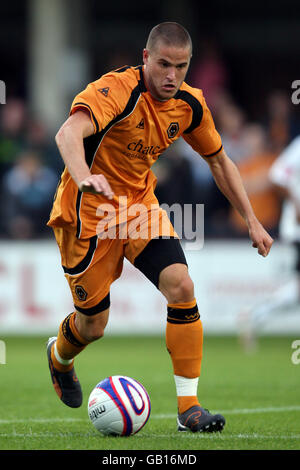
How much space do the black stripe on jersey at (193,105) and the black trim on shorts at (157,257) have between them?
2.56ft

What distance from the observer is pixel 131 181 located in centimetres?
642

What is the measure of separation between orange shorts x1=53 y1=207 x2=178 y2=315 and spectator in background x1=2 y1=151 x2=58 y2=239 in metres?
7.62

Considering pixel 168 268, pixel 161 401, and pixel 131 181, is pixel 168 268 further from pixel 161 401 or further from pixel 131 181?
pixel 161 401

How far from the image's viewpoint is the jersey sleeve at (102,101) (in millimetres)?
5781

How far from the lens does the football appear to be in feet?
19.2

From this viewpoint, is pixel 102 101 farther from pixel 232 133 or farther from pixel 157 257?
pixel 232 133

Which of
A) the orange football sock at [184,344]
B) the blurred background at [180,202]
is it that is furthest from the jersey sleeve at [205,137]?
the blurred background at [180,202]

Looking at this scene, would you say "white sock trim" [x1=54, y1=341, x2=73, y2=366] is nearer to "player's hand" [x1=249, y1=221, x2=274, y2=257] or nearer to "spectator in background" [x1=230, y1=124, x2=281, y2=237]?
"player's hand" [x1=249, y1=221, x2=274, y2=257]

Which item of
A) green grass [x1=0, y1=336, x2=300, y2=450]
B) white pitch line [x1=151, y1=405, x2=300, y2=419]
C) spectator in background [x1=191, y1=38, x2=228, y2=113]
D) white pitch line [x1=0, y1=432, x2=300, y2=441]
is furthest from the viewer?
spectator in background [x1=191, y1=38, x2=228, y2=113]

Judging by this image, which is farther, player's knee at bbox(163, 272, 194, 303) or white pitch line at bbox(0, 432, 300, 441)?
player's knee at bbox(163, 272, 194, 303)

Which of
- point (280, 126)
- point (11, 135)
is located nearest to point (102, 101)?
point (280, 126)

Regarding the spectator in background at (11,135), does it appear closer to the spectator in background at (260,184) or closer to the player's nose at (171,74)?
→ the spectator in background at (260,184)

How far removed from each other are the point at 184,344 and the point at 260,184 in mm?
8212

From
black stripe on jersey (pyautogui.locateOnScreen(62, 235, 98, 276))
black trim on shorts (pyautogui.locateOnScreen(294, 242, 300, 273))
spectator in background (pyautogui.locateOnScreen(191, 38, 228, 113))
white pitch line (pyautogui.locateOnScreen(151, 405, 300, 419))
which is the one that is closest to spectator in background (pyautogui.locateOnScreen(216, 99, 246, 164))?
spectator in background (pyautogui.locateOnScreen(191, 38, 228, 113))
